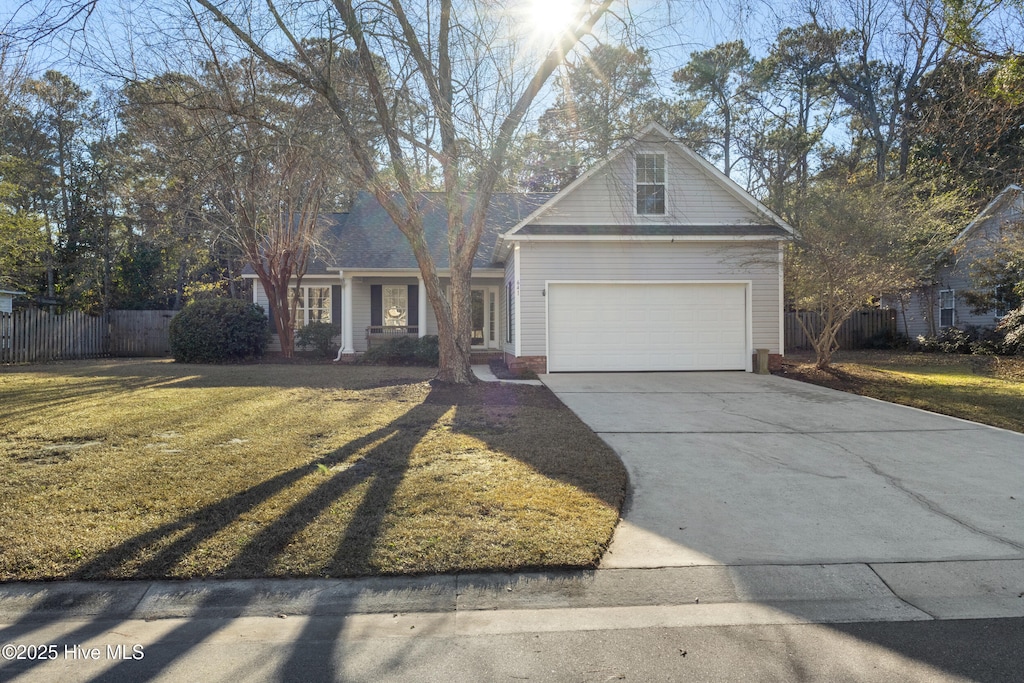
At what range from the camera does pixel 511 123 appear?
11219 mm

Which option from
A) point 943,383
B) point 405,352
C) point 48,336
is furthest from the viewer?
point 48,336

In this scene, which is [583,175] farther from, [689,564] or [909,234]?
[689,564]

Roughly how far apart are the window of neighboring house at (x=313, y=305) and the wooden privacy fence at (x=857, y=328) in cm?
1745

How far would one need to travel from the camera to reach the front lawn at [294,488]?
4.16 meters

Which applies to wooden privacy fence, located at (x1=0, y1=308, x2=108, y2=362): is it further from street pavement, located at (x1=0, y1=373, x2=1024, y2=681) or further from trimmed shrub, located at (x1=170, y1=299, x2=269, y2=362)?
street pavement, located at (x1=0, y1=373, x2=1024, y2=681)

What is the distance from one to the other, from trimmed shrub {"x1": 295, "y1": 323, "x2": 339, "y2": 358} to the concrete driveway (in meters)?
12.3

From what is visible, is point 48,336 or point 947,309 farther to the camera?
point 947,309

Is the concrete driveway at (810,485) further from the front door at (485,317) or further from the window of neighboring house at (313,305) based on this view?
the window of neighboring house at (313,305)

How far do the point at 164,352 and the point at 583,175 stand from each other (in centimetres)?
1781

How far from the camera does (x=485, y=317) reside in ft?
69.2

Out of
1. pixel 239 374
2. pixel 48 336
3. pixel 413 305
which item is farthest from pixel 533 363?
pixel 48 336

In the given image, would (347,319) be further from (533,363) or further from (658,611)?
(658,611)

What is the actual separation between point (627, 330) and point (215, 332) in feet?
37.2

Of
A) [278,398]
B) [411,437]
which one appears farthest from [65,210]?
[411,437]
